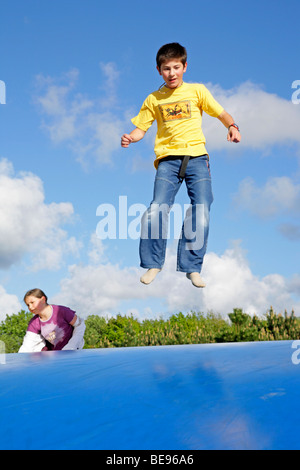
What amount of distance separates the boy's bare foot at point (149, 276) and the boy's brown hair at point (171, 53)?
71.8 inches

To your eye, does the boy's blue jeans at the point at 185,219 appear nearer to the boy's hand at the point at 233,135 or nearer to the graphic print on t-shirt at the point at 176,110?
the boy's hand at the point at 233,135

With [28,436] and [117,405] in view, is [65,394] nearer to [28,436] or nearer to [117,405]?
[117,405]

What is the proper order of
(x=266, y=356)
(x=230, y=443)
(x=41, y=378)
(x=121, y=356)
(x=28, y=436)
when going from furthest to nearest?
(x=121, y=356)
(x=266, y=356)
(x=41, y=378)
(x=28, y=436)
(x=230, y=443)

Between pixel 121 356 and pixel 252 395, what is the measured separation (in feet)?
4.87

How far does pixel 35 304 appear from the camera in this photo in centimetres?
532

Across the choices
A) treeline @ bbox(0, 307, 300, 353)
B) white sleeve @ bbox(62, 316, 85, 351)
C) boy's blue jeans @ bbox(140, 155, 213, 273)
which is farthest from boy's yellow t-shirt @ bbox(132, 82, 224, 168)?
treeline @ bbox(0, 307, 300, 353)

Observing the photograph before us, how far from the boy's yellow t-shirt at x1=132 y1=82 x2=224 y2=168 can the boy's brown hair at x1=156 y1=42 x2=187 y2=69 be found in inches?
13.1

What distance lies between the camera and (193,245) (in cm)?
387

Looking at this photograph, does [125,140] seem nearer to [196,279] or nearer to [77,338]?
[196,279]

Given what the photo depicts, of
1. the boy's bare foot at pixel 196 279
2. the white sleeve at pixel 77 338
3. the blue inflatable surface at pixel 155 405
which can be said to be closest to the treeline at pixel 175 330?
the white sleeve at pixel 77 338

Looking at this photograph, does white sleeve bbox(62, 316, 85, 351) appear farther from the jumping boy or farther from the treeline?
the treeline

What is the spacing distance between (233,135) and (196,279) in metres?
1.37

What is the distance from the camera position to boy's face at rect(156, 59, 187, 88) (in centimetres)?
378

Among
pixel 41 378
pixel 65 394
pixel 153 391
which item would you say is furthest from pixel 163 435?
pixel 41 378
